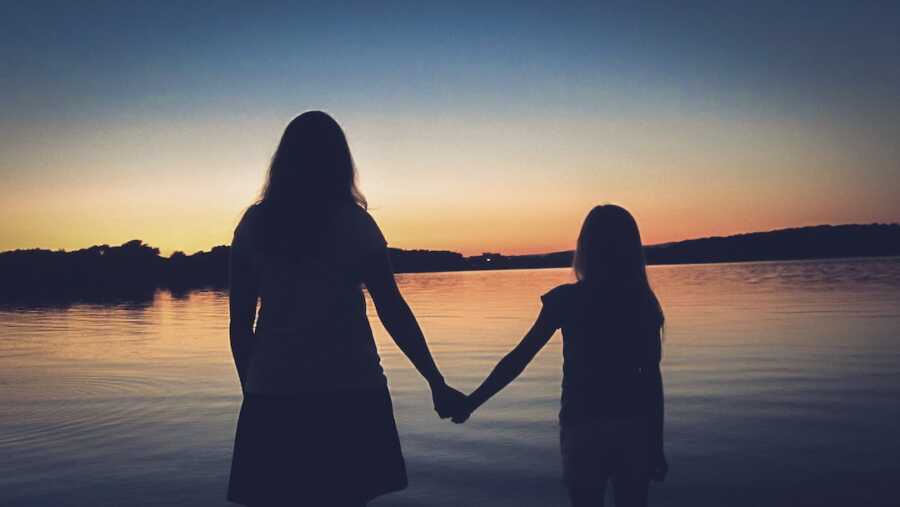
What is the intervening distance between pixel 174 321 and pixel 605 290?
92.0 ft

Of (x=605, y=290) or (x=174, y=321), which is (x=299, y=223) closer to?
(x=605, y=290)

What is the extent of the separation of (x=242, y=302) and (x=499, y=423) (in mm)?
6749

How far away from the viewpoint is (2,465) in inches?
299

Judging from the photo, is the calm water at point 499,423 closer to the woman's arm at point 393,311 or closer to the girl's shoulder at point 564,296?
the girl's shoulder at point 564,296

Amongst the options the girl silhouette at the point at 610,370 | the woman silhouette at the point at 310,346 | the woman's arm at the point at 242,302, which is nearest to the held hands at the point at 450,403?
the girl silhouette at the point at 610,370

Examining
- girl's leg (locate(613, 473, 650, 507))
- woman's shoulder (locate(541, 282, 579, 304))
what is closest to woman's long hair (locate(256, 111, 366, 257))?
woman's shoulder (locate(541, 282, 579, 304))

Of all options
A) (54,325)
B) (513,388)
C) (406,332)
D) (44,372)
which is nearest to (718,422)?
(513,388)

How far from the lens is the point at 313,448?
10.0ft

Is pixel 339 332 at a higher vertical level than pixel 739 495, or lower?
higher

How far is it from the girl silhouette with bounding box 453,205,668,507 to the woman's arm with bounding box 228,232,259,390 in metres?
1.33

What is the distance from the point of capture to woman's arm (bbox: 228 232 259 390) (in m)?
3.15

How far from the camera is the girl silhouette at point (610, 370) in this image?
350 centimetres

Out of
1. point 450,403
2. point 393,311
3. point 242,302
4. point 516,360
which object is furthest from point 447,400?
point 242,302

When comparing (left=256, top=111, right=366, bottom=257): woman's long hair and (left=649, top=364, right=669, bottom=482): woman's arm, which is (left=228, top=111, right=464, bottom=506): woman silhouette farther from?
(left=649, top=364, right=669, bottom=482): woman's arm
